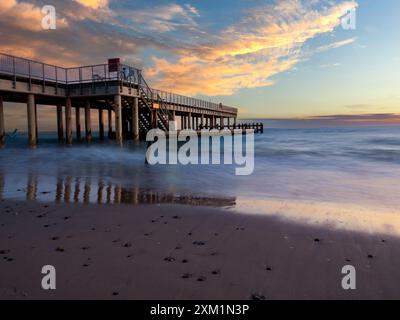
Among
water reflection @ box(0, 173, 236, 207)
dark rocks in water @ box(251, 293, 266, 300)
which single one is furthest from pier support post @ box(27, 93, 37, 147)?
dark rocks in water @ box(251, 293, 266, 300)

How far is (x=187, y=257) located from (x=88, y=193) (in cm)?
545

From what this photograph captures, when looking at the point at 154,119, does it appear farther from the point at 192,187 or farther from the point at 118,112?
the point at 192,187

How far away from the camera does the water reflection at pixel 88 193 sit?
7.85 meters

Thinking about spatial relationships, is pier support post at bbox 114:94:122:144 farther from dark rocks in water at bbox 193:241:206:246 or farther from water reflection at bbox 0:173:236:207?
dark rocks in water at bbox 193:241:206:246

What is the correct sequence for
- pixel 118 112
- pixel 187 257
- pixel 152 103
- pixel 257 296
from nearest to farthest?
pixel 257 296, pixel 187 257, pixel 118 112, pixel 152 103

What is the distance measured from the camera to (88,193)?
8758 mm

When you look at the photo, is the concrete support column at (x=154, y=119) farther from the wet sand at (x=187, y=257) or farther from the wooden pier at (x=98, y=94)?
the wet sand at (x=187, y=257)

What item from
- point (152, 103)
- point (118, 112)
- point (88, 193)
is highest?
point (152, 103)

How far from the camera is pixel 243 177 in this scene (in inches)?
490

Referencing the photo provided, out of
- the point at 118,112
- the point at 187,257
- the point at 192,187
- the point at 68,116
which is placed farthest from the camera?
the point at 68,116

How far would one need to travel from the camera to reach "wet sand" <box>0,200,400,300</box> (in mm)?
3389

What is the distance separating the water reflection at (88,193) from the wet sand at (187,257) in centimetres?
147

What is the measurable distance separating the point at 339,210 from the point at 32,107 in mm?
22961

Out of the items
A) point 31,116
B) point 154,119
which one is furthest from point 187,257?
point 154,119
